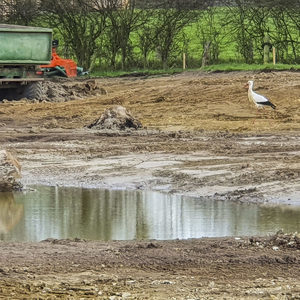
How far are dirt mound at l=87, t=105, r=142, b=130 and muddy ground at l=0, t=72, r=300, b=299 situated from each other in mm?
418

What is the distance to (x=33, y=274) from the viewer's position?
856 centimetres

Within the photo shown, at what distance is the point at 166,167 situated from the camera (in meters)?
16.8

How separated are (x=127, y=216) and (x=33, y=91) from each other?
17345 millimetres

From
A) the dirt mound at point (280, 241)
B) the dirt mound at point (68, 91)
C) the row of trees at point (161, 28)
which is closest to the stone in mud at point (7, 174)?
the dirt mound at point (280, 241)

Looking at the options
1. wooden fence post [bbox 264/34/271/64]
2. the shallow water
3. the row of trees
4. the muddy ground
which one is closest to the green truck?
the muddy ground

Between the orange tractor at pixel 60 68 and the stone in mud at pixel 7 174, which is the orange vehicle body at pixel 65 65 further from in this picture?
the stone in mud at pixel 7 174

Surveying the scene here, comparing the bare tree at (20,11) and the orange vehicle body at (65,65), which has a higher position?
the bare tree at (20,11)

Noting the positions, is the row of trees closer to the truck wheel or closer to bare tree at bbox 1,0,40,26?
bare tree at bbox 1,0,40,26

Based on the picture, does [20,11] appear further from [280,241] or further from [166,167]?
[280,241]

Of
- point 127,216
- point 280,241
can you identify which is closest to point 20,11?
point 127,216

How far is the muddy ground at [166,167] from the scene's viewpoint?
826 centimetres

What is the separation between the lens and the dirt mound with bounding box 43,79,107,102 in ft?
101

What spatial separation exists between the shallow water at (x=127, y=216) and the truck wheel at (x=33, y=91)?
48.8 feet

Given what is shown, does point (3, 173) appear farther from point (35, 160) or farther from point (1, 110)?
point (1, 110)
